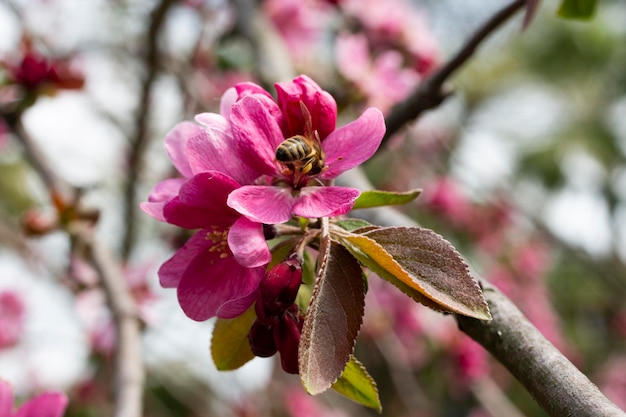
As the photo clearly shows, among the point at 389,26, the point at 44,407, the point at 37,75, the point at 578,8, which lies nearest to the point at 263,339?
the point at 44,407

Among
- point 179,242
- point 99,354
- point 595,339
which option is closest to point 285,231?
point 179,242

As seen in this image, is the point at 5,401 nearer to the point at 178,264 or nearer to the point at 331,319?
the point at 178,264

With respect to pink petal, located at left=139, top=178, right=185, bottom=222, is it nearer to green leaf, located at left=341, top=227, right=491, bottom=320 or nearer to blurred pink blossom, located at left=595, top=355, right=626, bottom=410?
green leaf, located at left=341, top=227, right=491, bottom=320

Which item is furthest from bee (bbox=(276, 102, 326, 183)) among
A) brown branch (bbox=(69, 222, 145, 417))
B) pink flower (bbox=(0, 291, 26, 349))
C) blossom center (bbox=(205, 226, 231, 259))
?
pink flower (bbox=(0, 291, 26, 349))

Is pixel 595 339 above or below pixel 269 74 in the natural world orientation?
below

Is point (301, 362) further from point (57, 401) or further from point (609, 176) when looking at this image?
point (609, 176)

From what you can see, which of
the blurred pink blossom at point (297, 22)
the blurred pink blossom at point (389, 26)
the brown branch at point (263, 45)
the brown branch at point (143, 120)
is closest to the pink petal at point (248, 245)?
the brown branch at point (263, 45)

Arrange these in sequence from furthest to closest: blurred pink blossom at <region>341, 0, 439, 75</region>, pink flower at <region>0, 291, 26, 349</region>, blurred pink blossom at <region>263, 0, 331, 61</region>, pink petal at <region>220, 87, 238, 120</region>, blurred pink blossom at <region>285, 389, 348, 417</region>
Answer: pink flower at <region>0, 291, 26, 349</region> → blurred pink blossom at <region>285, 389, 348, 417</region> → blurred pink blossom at <region>263, 0, 331, 61</region> → blurred pink blossom at <region>341, 0, 439, 75</region> → pink petal at <region>220, 87, 238, 120</region>
